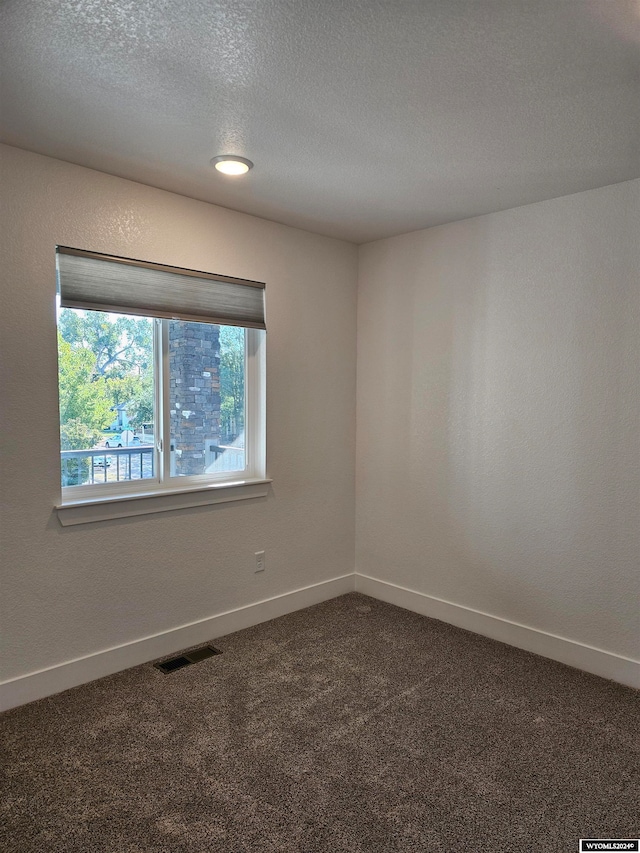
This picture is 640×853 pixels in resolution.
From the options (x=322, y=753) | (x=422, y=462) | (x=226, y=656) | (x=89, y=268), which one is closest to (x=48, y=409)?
(x=89, y=268)

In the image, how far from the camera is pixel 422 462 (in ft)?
12.1

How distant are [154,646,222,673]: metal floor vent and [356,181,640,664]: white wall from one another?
1311 millimetres

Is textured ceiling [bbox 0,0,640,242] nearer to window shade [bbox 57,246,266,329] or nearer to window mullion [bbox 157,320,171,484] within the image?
window shade [bbox 57,246,266,329]

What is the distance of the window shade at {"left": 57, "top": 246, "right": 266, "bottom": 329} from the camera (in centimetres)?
268

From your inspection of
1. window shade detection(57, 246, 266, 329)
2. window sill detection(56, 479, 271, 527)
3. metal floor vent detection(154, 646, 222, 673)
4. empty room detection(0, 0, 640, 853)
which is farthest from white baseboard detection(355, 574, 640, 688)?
window shade detection(57, 246, 266, 329)

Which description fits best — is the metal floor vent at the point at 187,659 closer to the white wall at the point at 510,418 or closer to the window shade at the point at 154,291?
the white wall at the point at 510,418

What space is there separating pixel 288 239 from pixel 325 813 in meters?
2.98

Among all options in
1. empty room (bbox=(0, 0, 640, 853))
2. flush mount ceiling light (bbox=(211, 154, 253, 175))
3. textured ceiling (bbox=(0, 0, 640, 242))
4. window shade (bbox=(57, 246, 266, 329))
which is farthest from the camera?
window shade (bbox=(57, 246, 266, 329))

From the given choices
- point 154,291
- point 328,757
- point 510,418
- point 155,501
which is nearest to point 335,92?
point 154,291

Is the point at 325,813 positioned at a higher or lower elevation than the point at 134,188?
lower

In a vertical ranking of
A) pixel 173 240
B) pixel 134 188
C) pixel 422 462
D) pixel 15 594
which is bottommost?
pixel 15 594

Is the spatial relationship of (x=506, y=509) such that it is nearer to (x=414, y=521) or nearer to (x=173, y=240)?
(x=414, y=521)

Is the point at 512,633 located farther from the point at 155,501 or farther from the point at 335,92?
the point at 335,92

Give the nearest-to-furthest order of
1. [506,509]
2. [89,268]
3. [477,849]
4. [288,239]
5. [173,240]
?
[477,849] → [89,268] → [173,240] → [506,509] → [288,239]
